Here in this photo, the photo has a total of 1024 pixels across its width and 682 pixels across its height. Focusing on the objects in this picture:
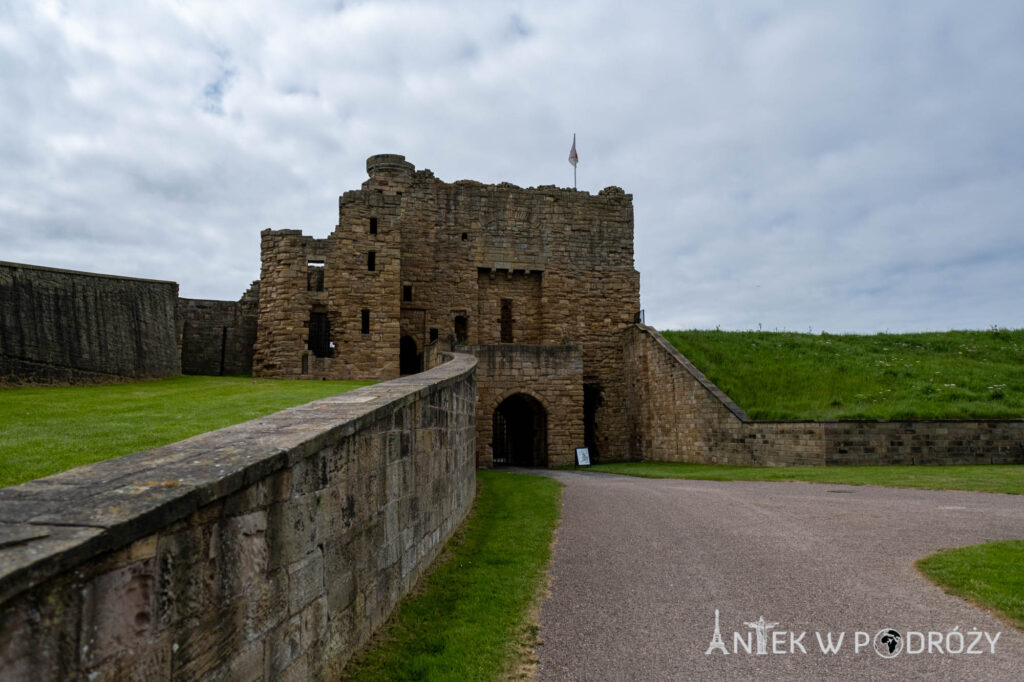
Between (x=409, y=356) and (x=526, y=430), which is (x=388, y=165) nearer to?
(x=409, y=356)

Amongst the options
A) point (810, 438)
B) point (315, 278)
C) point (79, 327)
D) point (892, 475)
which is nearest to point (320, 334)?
point (315, 278)

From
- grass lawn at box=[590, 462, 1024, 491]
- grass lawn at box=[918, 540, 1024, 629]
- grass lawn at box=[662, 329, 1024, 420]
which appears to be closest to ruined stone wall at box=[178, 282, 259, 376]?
grass lawn at box=[590, 462, 1024, 491]

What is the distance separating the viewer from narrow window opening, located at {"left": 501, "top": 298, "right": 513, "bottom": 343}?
2916 centimetres

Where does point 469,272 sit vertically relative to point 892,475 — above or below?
above

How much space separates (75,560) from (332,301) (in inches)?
886

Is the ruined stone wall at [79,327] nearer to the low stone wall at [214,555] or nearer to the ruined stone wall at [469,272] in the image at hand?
the ruined stone wall at [469,272]

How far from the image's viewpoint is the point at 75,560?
2213 millimetres

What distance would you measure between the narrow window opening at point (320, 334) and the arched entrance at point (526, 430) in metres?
7.16

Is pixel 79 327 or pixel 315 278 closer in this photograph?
pixel 79 327

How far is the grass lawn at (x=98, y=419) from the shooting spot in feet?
18.6

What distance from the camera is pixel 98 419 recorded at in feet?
27.6

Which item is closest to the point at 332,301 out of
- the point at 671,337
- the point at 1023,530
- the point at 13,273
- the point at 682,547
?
the point at 13,273

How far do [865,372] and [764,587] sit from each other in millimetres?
20192

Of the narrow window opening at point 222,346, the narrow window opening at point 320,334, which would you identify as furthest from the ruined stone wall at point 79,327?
the narrow window opening at point 320,334
